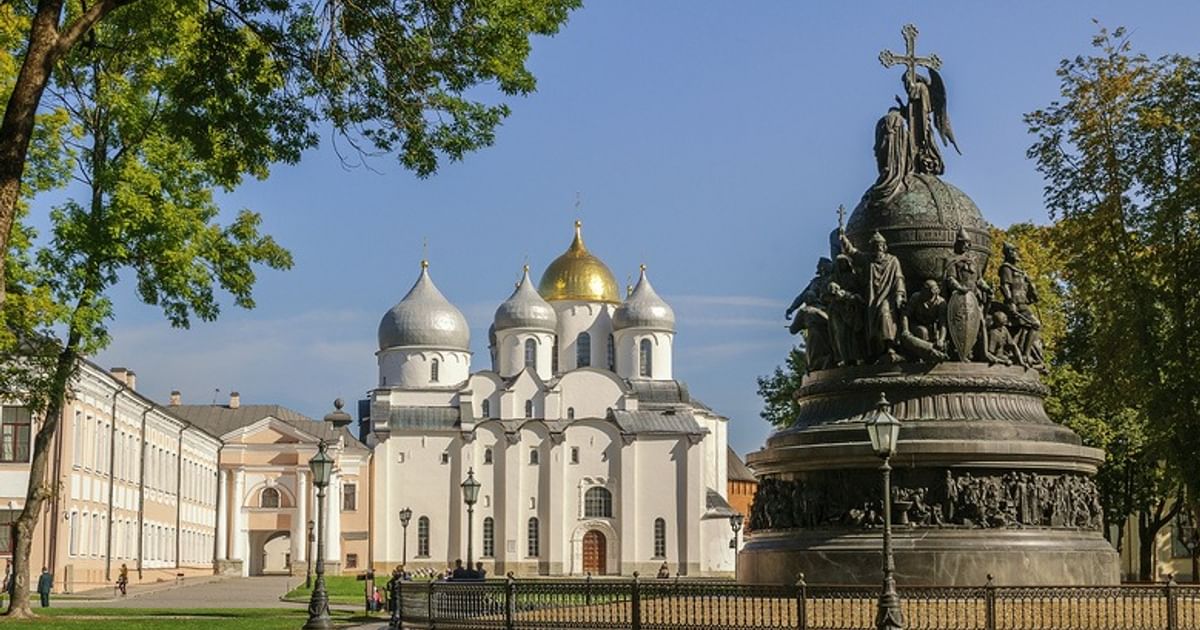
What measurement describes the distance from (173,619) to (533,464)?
192 ft

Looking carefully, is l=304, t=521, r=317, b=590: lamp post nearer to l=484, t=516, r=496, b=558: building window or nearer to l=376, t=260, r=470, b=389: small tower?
l=484, t=516, r=496, b=558: building window

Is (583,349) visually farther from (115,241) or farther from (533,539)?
(115,241)

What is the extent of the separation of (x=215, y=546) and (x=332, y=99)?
7357 cm

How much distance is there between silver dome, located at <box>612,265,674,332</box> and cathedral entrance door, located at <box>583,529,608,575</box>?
14710 millimetres

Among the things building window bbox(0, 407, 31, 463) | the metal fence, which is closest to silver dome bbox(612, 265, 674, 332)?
building window bbox(0, 407, 31, 463)

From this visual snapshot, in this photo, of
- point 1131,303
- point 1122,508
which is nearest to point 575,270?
point 1122,508

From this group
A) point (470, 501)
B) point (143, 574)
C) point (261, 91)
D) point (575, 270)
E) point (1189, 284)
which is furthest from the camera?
point (575, 270)

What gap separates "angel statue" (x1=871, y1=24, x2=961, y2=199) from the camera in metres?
26.0

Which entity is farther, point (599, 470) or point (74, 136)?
point (599, 470)

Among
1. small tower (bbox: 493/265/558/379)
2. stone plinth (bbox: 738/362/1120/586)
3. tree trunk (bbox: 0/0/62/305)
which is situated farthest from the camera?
small tower (bbox: 493/265/558/379)

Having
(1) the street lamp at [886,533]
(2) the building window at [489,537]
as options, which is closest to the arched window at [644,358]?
(2) the building window at [489,537]

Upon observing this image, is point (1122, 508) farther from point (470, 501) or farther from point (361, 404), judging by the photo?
point (361, 404)

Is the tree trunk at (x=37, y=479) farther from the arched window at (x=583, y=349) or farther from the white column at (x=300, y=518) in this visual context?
the arched window at (x=583, y=349)

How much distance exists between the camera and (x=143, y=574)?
64.3 metres
